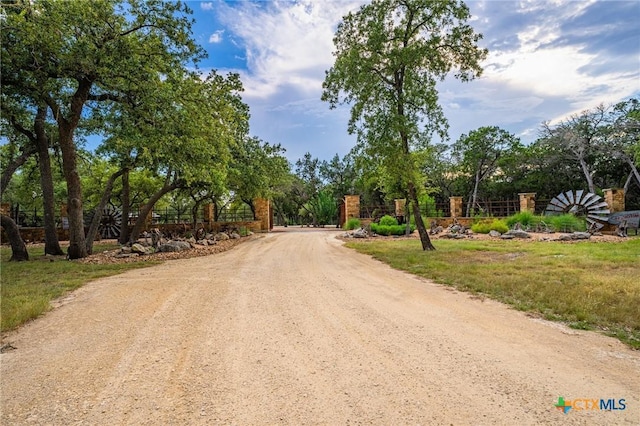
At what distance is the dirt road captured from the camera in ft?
7.22

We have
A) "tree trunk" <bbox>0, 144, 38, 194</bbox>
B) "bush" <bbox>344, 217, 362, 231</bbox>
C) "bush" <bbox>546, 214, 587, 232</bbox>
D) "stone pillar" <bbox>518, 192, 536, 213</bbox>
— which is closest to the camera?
"tree trunk" <bbox>0, 144, 38, 194</bbox>

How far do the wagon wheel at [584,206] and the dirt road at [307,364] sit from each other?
18.6 m

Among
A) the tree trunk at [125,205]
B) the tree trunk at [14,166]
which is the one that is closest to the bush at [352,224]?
the tree trunk at [125,205]

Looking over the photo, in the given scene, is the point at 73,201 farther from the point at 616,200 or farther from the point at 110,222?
the point at 616,200

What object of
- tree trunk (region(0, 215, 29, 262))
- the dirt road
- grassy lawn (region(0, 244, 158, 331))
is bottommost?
the dirt road

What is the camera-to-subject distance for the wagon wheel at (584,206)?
741 inches

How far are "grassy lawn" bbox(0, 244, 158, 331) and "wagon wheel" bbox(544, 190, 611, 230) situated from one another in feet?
68.4

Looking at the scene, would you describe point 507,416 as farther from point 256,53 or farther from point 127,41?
point 256,53

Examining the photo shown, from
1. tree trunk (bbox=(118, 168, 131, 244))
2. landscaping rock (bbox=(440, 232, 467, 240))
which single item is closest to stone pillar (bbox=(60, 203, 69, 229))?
tree trunk (bbox=(118, 168, 131, 244))

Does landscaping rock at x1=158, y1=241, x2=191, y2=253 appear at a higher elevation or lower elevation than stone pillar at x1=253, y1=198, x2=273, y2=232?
lower

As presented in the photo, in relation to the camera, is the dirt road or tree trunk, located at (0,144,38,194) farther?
tree trunk, located at (0,144,38,194)

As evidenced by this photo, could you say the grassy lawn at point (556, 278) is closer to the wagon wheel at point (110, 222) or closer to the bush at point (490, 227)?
the bush at point (490, 227)

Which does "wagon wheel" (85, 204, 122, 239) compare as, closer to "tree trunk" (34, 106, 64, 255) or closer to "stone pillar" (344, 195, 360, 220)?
"tree trunk" (34, 106, 64, 255)

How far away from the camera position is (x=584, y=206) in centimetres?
1959
